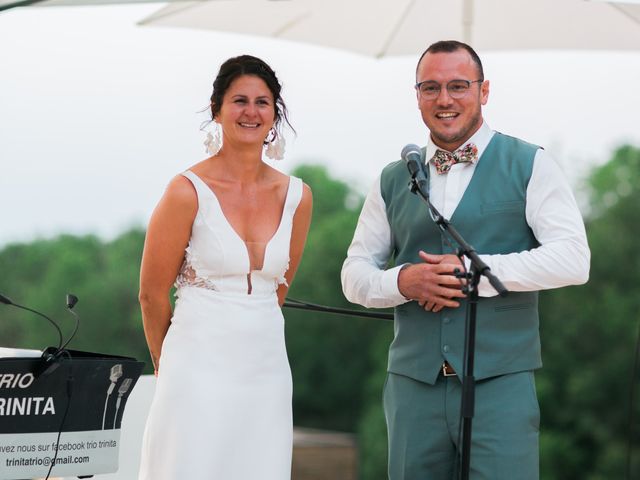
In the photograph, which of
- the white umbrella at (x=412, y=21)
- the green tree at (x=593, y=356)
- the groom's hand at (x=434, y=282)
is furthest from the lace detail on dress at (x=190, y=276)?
the green tree at (x=593, y=356)

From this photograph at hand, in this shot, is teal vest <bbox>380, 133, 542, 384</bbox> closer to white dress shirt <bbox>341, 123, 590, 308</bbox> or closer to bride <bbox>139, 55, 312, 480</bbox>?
white dress shirt <bbox>341, 123, 590, 308</bbox>

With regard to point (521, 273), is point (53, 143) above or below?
above

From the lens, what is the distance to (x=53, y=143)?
2812 centimetres

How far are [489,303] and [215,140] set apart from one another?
0.89 meters

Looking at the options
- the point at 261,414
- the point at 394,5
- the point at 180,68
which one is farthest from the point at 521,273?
the point at 180,68

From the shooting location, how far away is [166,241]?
2998 mm

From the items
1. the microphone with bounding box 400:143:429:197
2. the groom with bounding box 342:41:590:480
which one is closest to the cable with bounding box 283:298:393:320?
the groom with bounding box 342:41:590:480

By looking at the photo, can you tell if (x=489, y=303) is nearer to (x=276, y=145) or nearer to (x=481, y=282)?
(x=481, y=282)

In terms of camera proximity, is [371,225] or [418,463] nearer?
[418,463]

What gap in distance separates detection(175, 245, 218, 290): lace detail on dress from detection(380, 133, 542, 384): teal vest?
569 millimetres

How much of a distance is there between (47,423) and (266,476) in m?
0.60

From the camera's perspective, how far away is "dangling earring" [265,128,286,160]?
3207mm

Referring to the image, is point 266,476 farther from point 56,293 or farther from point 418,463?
point 56,293

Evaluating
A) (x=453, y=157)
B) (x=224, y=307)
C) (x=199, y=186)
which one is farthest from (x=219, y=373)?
(x=453, y=157)
